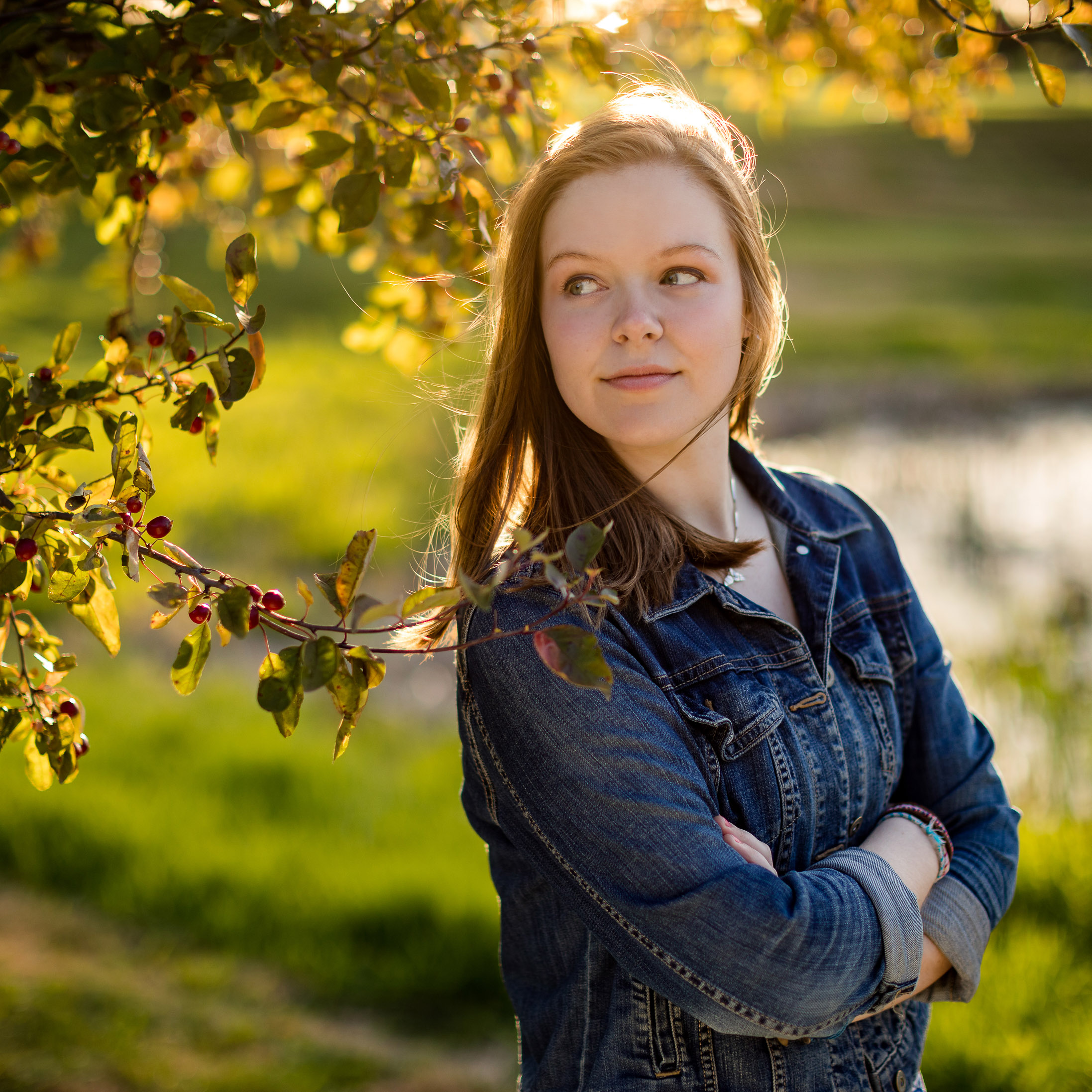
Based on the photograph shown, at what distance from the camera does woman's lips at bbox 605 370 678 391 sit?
4.88 ft

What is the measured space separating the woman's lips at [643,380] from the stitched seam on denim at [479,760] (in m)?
0.47

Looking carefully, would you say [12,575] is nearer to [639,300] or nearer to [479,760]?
[479,760]

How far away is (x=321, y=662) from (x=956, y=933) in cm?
101

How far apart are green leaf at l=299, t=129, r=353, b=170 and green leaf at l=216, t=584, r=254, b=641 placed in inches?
26.4

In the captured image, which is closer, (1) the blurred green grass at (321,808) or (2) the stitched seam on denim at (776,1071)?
(2) the stitched seam on denim at (776,1071)

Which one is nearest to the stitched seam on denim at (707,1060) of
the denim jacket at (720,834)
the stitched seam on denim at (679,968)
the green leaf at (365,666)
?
the denim jacket at (720,834)

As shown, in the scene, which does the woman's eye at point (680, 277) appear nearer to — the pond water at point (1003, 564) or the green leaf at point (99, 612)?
the green leaf at point (99, 612)

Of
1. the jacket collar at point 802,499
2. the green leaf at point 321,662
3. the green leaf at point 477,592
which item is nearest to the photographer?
the green leaf at point 477,592

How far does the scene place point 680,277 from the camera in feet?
4.93

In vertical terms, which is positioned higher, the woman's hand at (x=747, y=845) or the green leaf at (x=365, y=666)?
the green leaf at (x=365, y=666)

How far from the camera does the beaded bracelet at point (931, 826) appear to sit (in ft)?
5.05

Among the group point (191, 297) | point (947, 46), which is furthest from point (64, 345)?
point (947, 46)

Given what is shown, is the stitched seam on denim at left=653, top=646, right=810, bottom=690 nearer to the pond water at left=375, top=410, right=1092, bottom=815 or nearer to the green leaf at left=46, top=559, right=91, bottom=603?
the green leaf at left=46, top=559, right=91, bottom=603

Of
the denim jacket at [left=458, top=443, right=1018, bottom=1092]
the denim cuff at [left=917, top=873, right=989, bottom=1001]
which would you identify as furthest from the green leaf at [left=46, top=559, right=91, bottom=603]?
the denim cuff at [left=917, top=873, right=989, bottom=1001]
